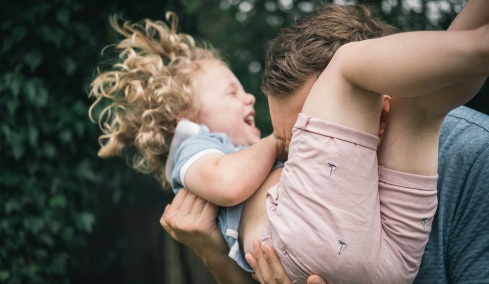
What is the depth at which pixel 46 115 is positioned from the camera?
12.9 feet

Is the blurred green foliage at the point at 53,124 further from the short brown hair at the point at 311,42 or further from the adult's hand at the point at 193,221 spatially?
the short brown hair at the point at 311,42

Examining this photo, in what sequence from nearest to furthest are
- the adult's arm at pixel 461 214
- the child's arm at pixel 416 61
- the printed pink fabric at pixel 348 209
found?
the child's arm at pixel 416 61 → the printed pink fabric at pixel 348 209 → the adult's arm at pixel 461 214

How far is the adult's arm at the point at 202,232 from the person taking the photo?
2430mm

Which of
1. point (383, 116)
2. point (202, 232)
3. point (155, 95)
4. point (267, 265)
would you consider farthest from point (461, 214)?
point (155, 95)

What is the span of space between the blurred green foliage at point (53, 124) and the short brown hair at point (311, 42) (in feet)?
5.94

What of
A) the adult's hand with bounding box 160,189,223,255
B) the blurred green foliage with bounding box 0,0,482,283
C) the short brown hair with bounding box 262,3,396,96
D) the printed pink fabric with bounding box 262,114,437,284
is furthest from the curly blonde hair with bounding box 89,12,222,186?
the printed pink fabric with bounding box 262,114,437,284

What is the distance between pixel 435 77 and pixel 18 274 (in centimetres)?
306

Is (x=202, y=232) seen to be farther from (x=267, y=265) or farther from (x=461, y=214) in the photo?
(x=461, y=214)

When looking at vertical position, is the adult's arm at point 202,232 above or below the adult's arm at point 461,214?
below

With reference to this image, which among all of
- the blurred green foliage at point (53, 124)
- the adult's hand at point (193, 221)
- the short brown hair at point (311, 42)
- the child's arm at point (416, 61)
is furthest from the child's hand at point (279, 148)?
the blurred green foliage at point (53, 124)

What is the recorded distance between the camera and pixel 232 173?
2.17m

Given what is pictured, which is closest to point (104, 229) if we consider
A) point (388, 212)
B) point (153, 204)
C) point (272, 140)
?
point (153, 204)

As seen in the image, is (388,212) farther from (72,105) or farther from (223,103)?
(72,105)

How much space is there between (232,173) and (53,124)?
2.10 m
